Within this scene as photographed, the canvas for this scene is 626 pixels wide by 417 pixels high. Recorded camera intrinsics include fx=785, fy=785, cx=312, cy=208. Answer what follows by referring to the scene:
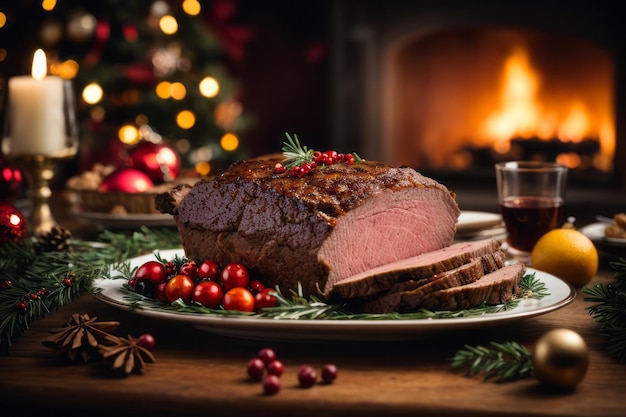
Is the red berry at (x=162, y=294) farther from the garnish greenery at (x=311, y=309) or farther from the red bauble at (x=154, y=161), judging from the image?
the red bauble at (x=154, y=161)

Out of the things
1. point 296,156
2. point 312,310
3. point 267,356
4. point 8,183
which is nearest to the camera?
point 267,356

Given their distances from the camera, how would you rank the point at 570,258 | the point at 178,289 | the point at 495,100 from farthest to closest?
the point at 495,100 → the point at 570,258 → the point at 178,289

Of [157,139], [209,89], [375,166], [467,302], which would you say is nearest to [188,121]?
[209,89]

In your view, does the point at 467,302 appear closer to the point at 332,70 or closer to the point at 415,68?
the point at 332,70

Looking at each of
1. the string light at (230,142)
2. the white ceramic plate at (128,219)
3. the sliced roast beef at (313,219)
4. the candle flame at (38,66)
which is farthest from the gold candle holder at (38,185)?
the string light at (230,142)

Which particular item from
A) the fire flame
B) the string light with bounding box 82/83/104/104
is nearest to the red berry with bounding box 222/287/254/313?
the string light with bounding box 82/83/104/104

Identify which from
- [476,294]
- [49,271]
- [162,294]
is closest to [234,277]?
[162,294]

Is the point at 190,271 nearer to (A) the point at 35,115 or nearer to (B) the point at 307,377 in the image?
(B) the point at 307,377

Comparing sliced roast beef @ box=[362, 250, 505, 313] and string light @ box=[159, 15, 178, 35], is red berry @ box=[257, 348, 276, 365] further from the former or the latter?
string light @ box=[159, 15, 178, 35]
